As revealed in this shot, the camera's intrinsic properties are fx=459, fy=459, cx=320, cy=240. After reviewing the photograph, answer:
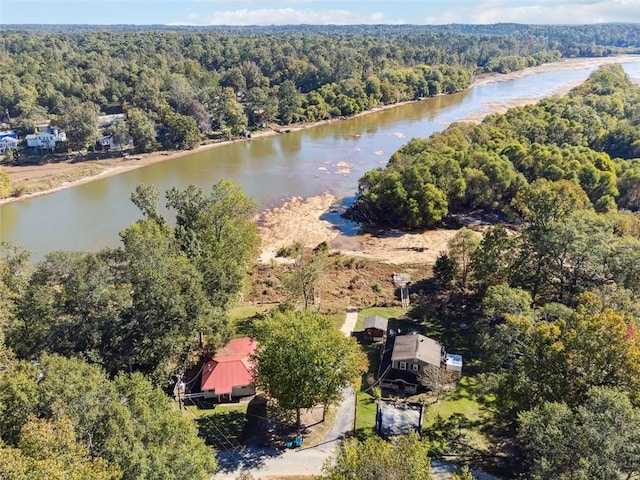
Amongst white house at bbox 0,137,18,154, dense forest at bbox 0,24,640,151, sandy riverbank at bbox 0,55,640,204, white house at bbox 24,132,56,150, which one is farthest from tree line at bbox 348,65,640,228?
white house at bbox 0,137,18,154

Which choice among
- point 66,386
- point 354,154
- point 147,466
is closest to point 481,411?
point 147,466

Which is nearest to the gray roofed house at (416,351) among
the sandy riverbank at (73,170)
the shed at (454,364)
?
the shed at (454,364)

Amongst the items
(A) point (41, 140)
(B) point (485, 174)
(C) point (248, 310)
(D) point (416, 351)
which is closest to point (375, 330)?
(D) point (416, 351)

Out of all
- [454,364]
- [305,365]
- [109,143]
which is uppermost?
[109,143]

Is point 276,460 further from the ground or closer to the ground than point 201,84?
closer to the ground

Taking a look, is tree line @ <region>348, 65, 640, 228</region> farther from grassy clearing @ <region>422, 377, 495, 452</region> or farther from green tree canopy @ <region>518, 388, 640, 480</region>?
green tree canopy @ <region>518, 388, 640, 480</region>

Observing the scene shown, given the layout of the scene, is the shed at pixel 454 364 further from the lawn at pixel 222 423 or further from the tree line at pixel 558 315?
the lawn at pixel 222 423

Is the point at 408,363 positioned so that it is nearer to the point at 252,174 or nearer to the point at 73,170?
the point at 252,174
